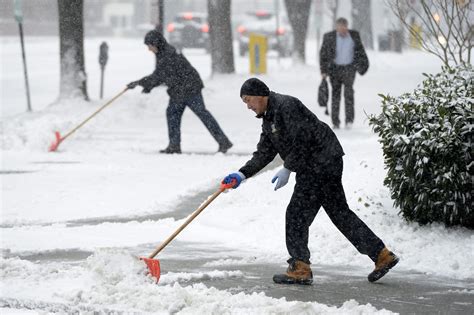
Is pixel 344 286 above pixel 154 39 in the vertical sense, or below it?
below

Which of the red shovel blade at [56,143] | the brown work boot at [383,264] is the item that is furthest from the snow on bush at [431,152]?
the red shovel blade at [56,143]

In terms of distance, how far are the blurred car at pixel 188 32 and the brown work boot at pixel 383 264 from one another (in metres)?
35.8

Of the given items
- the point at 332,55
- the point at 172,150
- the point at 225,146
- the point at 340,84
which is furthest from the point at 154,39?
the point at 340,84

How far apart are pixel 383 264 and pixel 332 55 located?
9.68 meters

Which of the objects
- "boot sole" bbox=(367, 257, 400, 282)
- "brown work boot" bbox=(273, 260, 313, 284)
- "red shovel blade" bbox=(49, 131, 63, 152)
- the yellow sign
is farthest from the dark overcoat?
the yellow sign

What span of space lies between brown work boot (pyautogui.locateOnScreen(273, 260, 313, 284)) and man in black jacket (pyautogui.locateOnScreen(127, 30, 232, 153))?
7.37 metres

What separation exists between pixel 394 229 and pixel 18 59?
30873 millimetres

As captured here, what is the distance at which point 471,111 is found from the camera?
320 inches

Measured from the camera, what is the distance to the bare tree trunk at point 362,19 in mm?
40781

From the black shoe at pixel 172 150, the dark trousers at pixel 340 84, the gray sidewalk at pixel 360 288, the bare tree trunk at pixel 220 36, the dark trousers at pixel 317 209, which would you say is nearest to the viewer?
the gray sidewalk at pixel 360 288

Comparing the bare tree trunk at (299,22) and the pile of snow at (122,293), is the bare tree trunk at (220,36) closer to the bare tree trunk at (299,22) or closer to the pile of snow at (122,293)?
the bare tree trunk at (299,22)

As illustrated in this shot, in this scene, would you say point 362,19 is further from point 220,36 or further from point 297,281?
point 297,281

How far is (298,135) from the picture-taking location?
23.3 feet

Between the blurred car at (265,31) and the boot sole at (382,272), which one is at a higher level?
the boot sole at (382,272)
